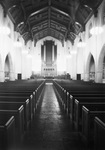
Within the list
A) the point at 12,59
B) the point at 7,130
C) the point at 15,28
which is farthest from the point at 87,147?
the point at 15,28

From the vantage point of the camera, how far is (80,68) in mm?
19922

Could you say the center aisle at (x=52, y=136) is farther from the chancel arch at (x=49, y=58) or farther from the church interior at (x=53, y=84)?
the chancel arch at (x=49, y=58)

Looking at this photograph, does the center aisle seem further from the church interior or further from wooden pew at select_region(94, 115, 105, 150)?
wooden pew at select_region(94, 115, 105, 150)

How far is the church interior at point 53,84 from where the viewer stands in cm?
287

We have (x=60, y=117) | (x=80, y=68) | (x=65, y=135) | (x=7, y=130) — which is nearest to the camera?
(x=7, y=130)

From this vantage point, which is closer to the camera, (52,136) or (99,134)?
(99,134)

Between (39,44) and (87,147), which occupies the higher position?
(39,44)

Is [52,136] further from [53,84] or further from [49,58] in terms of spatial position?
[49,58]

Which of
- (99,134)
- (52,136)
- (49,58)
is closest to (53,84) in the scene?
(49,58)

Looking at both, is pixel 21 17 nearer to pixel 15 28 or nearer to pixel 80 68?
pixel 15 28

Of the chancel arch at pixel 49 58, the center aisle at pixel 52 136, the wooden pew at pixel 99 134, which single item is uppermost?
the chancel arch at pixel 49 58

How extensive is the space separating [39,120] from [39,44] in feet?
84.1

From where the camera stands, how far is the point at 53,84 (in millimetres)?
18031

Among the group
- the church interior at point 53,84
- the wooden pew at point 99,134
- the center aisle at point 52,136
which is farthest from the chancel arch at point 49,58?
the wooden pew at point 99,134
